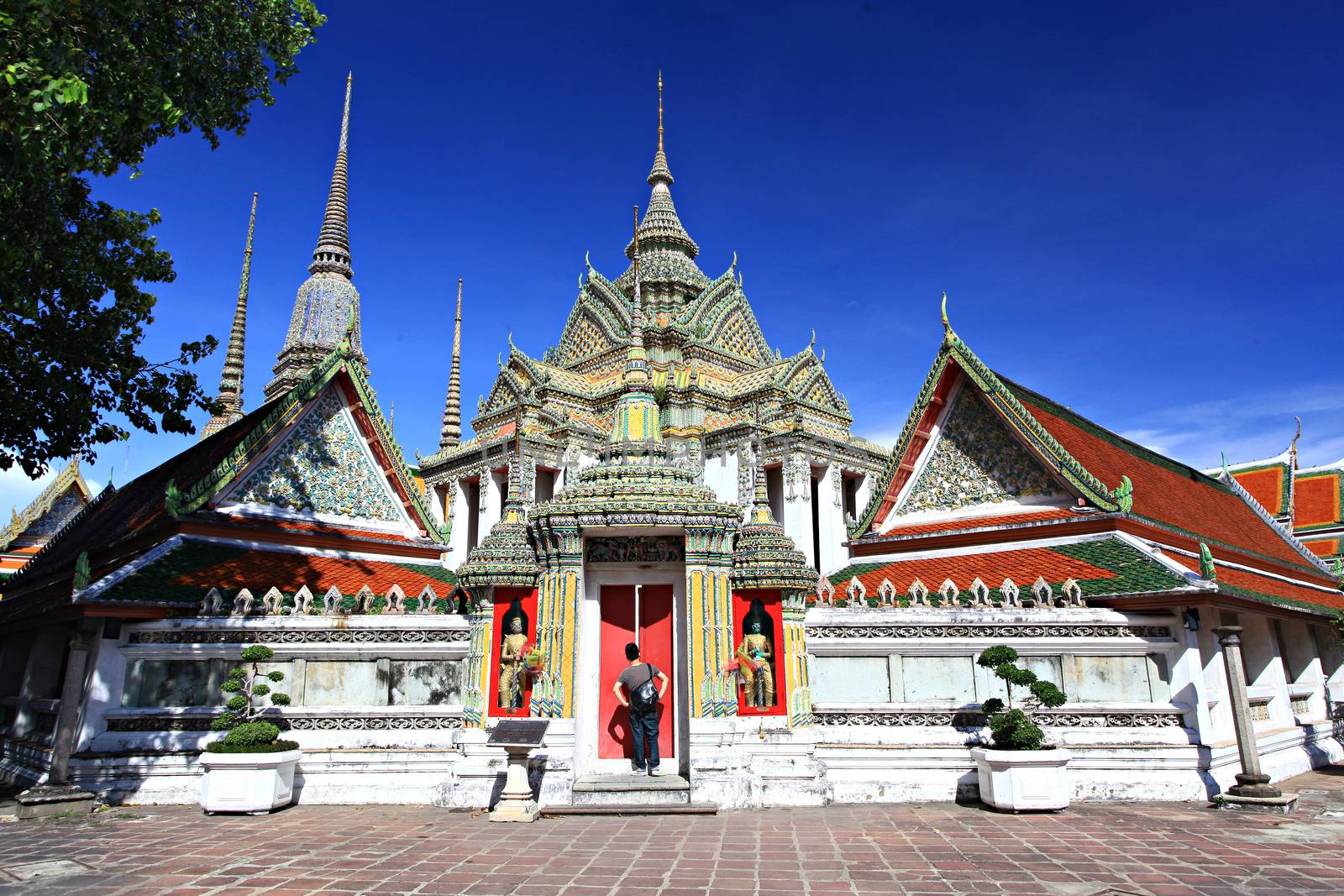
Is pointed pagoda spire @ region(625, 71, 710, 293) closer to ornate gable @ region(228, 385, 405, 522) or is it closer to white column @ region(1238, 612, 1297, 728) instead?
ornate gable @ region(228, 385, 405, 522)

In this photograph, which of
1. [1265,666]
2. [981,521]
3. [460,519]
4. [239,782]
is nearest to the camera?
[239,782]

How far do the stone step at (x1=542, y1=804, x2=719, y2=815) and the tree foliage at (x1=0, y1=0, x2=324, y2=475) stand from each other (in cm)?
746

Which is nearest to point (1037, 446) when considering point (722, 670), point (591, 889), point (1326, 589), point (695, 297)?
point (722, 670)

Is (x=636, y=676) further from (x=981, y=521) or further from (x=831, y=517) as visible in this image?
(x=831, y=517)

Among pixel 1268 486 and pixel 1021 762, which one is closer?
pixel 1021 762

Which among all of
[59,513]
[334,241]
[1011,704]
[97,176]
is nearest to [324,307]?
[334,241]

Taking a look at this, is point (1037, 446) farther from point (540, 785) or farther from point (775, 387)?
point (775, 387)

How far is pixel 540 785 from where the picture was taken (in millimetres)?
9086

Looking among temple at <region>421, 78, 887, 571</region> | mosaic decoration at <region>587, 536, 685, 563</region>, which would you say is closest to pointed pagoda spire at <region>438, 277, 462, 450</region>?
temple at <region>421, 78, 887, 571</region>

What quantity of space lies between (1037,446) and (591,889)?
10604mm

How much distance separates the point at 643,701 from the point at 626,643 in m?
1.11

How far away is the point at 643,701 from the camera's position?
926cm

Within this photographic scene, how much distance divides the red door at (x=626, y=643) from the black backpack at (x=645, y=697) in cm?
68

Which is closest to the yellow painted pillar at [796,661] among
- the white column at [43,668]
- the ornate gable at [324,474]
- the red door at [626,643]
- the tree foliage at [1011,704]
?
the red door at [626,643]
